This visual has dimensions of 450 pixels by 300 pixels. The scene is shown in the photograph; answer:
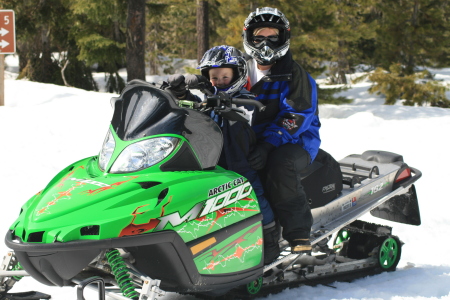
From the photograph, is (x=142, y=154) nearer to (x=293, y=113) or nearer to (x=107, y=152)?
(x=107, y=152)

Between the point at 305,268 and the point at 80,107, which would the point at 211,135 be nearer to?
the point at 305,268

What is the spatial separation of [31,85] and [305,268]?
335 inches

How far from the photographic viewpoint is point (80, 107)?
912cm

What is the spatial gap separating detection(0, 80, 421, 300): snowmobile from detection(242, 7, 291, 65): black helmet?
765mm

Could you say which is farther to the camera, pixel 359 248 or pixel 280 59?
pixel 359 248

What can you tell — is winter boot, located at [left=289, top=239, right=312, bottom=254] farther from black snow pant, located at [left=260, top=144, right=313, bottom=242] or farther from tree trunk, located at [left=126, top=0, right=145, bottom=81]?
tree trunk, located at [left=126, top=0, right=145, bottom=81]

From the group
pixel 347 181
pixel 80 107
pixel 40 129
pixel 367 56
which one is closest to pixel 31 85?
pixel 80 107

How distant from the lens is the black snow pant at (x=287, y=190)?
3.42 meters

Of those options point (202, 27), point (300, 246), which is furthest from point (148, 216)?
point (202, 27)

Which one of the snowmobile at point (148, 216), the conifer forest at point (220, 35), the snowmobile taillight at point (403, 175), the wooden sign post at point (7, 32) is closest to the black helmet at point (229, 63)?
the snowmobile at point (148, 216)

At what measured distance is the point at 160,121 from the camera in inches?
113

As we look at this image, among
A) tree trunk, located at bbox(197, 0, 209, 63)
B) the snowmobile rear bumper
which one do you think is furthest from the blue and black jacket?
tree trunk, located at bbox(197, 0, 209, 63)

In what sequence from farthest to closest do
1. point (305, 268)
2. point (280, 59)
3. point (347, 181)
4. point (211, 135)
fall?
point (347, 181), point (305, 268), point (280, 59), point (211, 135)

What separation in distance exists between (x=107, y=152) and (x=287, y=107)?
1.29 metres
